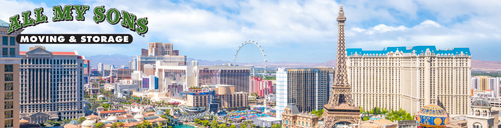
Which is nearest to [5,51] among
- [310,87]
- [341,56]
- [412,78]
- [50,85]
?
[341,56]

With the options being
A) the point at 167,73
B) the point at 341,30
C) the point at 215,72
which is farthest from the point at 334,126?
the point at 167,73

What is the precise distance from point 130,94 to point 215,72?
30.9m

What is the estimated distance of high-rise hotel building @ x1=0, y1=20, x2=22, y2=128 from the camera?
1016 inches

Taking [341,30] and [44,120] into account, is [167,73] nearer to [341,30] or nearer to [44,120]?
[44,120]

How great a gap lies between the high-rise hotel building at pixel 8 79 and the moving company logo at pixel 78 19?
3214 millimetres

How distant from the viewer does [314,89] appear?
297 feet

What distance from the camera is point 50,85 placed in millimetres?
78812

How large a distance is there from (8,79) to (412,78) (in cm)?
6980

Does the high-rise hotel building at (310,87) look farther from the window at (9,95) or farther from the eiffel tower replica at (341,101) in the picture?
the window at (9,95)

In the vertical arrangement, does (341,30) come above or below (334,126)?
above

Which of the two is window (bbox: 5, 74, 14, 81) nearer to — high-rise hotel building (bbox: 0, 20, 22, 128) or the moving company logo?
high-rise hotel building (bbox: 0, 20, 22, 128)

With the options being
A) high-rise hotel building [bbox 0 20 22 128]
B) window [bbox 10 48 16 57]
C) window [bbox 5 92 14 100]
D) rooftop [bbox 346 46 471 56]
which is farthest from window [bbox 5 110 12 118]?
rooftop [bbox 346 46 471 56]

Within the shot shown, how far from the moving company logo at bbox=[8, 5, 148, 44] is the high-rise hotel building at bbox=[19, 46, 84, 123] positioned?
5808 cm

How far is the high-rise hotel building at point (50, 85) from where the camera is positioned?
249 feet
